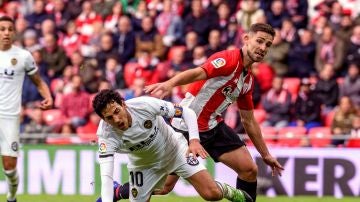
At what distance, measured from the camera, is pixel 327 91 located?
57.2 feet

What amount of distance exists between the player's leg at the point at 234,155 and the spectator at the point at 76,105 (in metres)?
7.62

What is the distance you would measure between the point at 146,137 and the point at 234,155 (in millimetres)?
1497

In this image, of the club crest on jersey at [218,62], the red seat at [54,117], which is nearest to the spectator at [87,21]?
the red seat at [54,117]

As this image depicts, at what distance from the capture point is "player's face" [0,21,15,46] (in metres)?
12.0

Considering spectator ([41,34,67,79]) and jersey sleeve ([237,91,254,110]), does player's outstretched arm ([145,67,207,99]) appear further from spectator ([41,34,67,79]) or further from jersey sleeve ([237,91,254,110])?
spectator ([41,34,67,79])

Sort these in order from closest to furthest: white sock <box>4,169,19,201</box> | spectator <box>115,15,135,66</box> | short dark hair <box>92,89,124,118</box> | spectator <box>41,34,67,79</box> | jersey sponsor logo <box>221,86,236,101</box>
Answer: short dark hair <box>92,89,124,118</box> < jersey sponsor logo <box>221,86,236,101</box> < white sock <box>4,169,19,201</box> < spectator <box>115,15,135,66</box> < spectator <box>41,34,67,79</box>

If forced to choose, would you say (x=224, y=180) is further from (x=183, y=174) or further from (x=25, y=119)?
(x=183, y=174)

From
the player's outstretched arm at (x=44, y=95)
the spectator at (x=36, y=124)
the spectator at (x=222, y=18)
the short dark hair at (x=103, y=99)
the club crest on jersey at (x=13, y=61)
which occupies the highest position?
the spectator at (x=222, y=18)

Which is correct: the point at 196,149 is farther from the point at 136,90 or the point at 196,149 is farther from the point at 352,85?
the point at 136,90

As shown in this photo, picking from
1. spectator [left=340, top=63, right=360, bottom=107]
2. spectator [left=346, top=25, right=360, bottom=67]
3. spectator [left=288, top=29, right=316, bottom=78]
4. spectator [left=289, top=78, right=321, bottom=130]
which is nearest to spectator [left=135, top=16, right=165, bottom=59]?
spectator [left=288, top=29, right=316, bottom=78]

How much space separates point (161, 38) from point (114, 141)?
9.95m

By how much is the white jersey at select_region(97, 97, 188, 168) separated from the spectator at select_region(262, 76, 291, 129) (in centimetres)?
725

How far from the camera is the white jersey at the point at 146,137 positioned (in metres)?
9.52

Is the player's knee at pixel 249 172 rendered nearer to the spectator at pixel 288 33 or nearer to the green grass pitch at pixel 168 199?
the green grass pitch at pixel 168 199
